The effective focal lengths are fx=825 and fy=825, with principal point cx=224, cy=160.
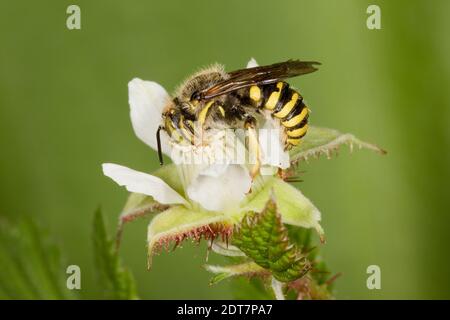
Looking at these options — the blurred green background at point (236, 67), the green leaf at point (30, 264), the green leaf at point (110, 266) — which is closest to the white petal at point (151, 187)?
the green leaf at point (110, 266)

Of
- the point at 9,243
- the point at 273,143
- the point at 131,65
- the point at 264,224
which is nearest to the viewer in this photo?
the point at 264,224

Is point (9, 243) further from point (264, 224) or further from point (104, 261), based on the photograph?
point (264, 224)

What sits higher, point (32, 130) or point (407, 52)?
point (407, 52)

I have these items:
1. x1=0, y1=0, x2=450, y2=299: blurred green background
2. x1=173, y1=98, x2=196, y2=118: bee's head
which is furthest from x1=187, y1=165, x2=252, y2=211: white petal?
x1=0, y1=0, x2=450, y2=299: blurred green background

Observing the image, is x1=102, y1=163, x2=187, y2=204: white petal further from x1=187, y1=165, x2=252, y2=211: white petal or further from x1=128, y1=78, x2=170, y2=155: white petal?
x1=128, y1=78, x2=170, y2=155: white petal

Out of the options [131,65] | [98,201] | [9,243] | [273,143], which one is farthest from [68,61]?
[273,143]

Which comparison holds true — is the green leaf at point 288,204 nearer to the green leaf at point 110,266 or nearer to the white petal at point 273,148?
the white petal at point 273,148
